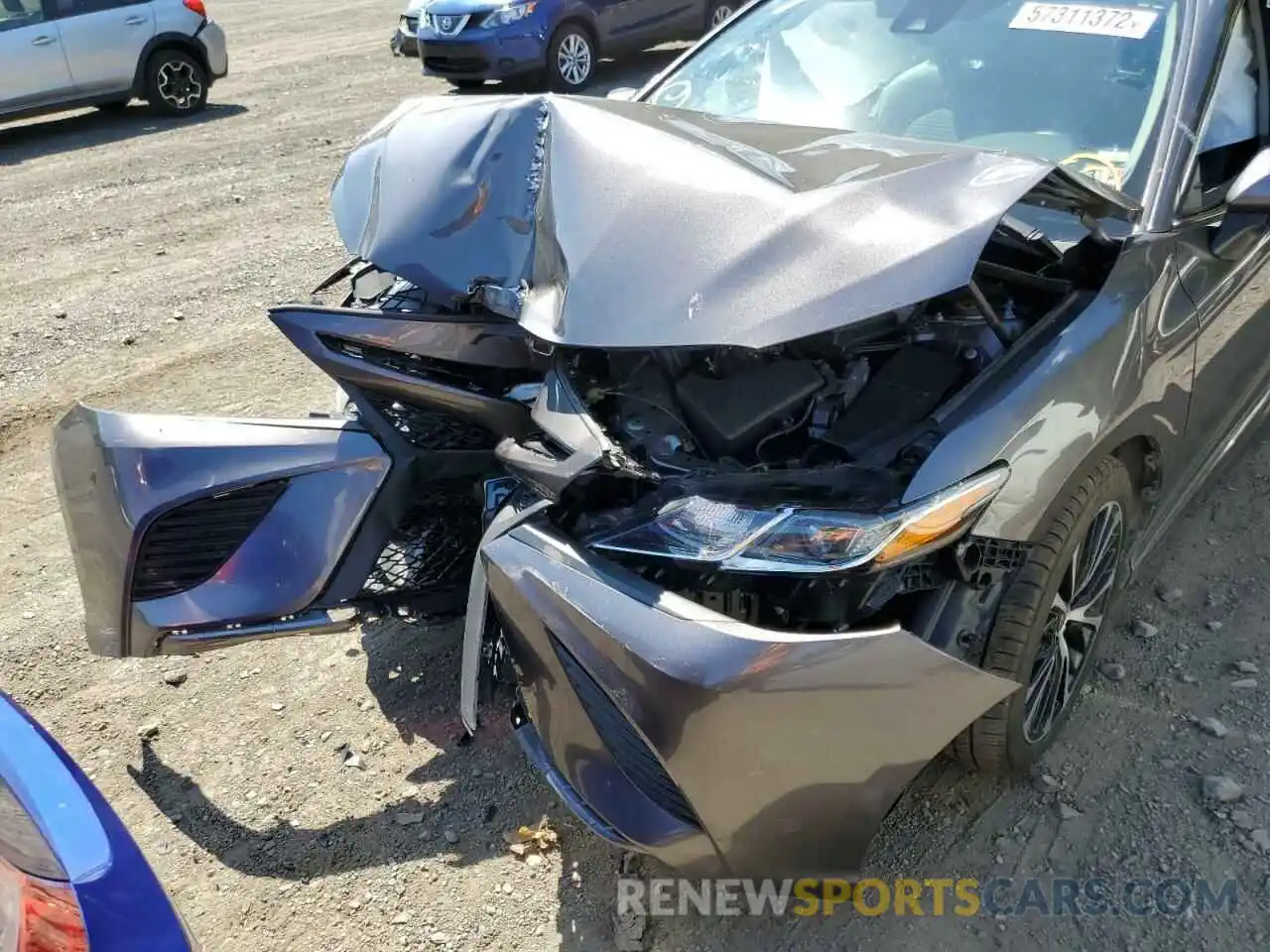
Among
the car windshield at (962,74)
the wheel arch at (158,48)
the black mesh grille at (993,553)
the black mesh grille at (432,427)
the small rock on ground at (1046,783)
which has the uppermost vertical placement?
the car windshield at (962,74)

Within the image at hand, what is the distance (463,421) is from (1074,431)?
1.41 meters

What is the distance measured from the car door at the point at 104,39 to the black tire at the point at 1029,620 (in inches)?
395

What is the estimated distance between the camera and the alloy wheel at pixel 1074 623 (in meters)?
2.47

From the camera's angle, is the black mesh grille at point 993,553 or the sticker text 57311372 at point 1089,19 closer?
the black mesh grille at point 993,553

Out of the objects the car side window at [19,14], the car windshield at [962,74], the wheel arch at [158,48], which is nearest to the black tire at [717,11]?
the wheel arch at [158,48]

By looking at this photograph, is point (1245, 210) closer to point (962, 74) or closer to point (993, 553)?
point (962, 74)

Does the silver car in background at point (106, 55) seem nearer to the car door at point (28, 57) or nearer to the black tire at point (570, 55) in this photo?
the car door at point (28, 57)

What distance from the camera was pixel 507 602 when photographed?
1.99m

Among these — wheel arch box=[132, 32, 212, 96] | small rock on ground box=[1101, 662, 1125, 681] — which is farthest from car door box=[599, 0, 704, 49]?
small rock on ground box=[1101, 662, 1125, 681]

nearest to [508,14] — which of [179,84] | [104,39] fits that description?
[179,84]

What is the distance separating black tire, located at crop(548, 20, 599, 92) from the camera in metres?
9.92

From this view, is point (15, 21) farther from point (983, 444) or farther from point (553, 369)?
point (983, 444)

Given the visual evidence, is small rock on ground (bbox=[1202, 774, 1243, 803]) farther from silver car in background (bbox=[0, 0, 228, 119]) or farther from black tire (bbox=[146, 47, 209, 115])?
black tire (bbox=[146, 47, 209, 115])

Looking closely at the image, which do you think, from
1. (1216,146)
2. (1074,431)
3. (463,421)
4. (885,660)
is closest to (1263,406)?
(1216,146)
